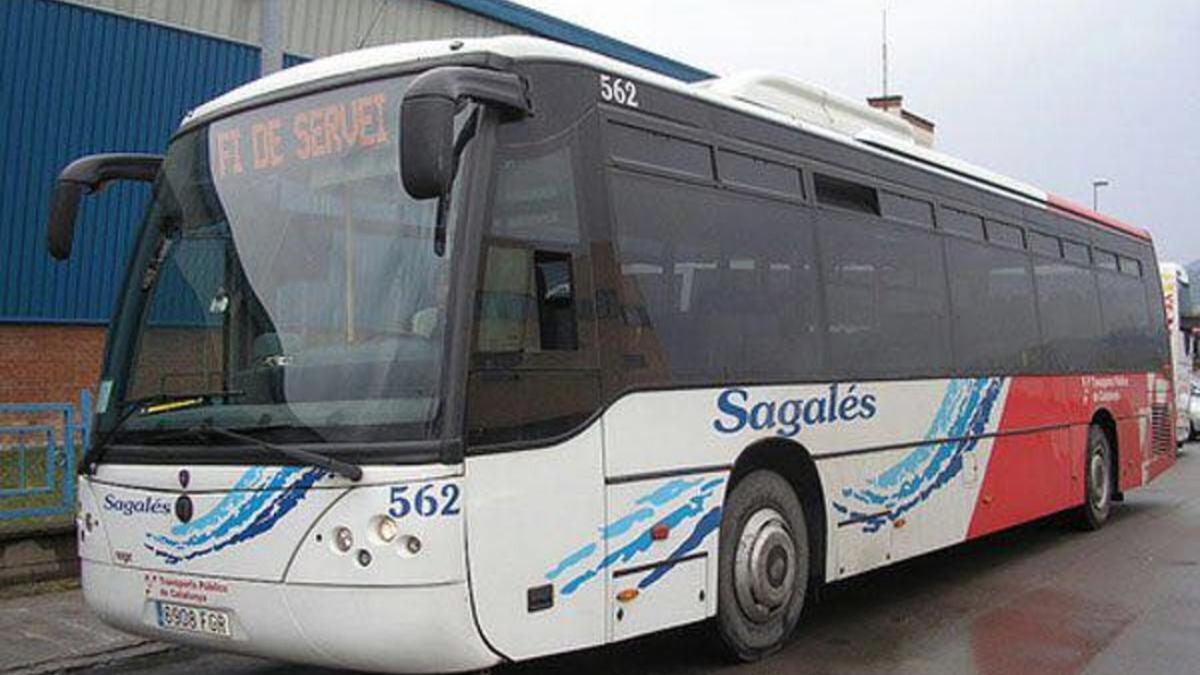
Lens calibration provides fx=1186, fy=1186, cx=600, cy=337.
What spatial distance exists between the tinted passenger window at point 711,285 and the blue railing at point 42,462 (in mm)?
4829

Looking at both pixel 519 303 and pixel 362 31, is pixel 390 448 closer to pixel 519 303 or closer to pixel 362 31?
pixel 519 303

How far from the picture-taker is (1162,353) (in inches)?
556

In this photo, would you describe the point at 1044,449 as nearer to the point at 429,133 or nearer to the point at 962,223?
the point at 962,223

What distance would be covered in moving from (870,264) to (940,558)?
359 centimetres

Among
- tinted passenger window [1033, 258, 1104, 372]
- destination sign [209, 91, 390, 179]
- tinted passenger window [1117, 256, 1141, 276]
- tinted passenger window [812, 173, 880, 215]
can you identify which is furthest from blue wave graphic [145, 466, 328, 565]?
tinted passenger window [1117, 256, 1141, 276]

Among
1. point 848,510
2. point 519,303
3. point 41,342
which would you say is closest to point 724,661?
point 848,510

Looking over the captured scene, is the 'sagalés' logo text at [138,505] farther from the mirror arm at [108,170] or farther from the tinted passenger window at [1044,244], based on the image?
the tinted passenger window at [1044,244]

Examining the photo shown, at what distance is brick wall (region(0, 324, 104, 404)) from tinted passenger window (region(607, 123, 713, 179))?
10.3 meters

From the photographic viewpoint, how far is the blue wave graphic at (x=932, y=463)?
7488 millimetres

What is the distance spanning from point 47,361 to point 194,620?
431 inches

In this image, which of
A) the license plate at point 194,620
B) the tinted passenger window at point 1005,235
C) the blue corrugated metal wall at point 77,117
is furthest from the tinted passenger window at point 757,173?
the blue corrugated metal wall at point 77,117

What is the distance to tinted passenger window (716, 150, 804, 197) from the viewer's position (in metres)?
6.66

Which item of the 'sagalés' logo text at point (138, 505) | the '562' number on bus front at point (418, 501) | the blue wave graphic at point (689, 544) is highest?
the '562' number on bus front at point (418, 501)

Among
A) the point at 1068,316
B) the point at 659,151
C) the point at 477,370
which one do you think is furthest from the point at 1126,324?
the point at 477,370
